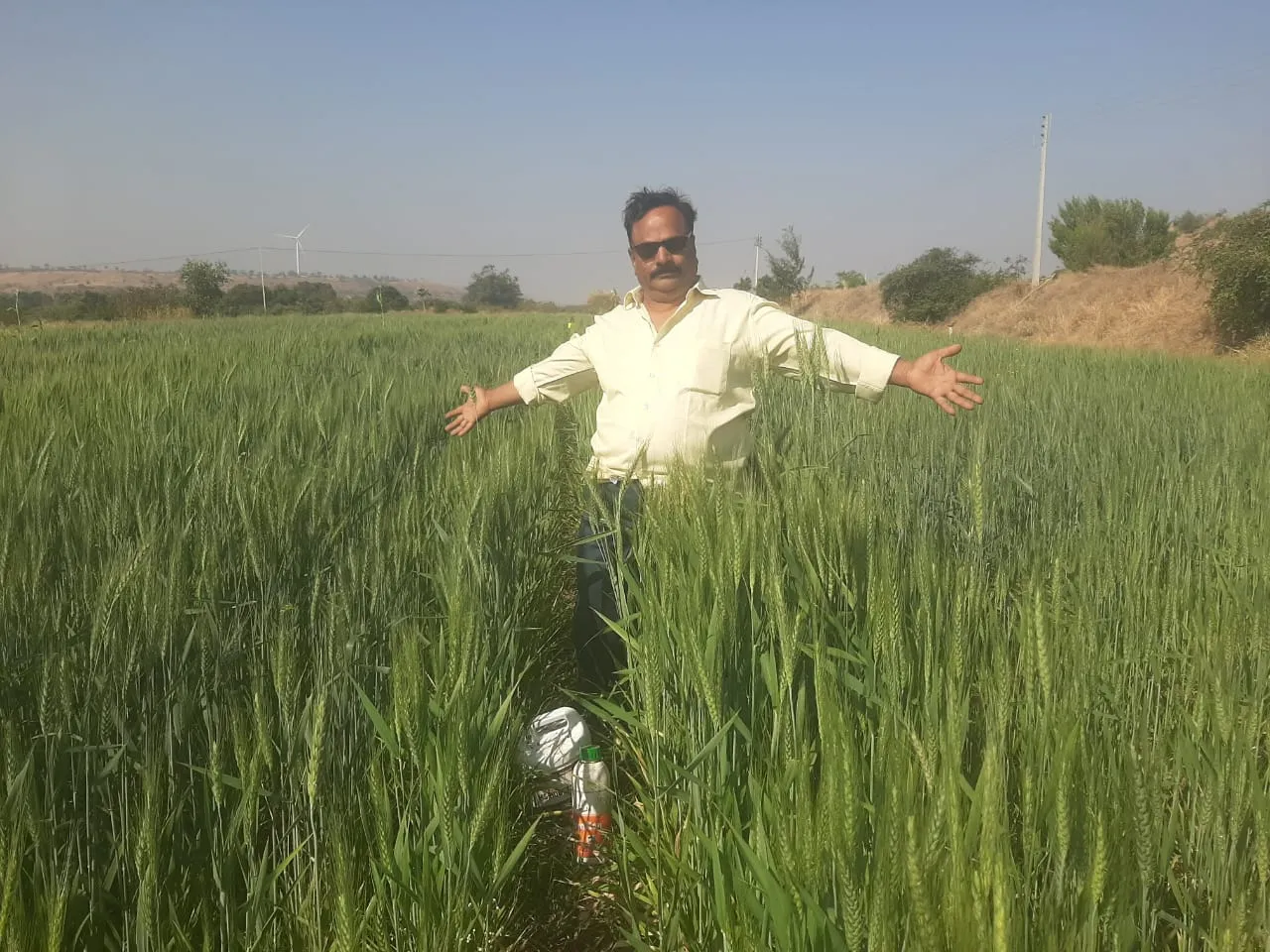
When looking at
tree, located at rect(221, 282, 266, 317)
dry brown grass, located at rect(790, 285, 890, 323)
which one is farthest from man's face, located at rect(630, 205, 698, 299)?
tree, located at rect(221, 282, 266, 317)

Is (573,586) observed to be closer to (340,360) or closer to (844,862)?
(844,862)

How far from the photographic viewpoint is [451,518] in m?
2.15

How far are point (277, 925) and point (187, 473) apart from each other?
5.55ft

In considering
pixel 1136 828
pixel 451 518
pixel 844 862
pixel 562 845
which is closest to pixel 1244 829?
pixel 1136 828

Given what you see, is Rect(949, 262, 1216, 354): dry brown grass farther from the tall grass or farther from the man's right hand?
the tall grass

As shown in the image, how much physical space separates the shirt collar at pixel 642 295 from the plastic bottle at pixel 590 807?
59.3 inches

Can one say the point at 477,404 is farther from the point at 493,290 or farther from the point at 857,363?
the point at 493,290

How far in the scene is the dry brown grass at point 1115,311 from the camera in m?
15.9

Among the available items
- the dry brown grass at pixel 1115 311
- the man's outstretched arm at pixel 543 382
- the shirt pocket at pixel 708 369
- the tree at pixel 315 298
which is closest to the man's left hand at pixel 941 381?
the shirt pocket at pixel 708 369

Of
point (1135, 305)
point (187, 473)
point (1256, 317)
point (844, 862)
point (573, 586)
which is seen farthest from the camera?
point (1135, 305)

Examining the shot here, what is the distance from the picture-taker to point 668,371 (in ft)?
8.33

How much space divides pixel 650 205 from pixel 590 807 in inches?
77.0

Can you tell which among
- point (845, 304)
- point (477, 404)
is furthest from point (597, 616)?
point (845, 304)

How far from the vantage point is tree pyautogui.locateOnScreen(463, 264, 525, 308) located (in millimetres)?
54938
